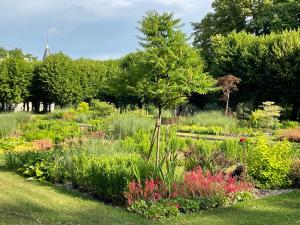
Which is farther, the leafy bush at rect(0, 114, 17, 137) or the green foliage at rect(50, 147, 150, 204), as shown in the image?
the leafy bush at rect(0, 114, 17, 137)

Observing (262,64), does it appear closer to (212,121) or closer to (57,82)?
(212,121)

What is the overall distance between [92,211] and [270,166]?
4.23 meters

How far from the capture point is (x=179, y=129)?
2164 cm

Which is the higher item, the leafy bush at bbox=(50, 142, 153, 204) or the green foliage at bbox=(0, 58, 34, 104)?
the green foliage at bbox=(0, 58, 34, 104)

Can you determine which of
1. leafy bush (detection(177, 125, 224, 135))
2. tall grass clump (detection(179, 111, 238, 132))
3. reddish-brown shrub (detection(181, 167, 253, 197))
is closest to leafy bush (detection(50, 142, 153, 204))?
reddish-brown shrub (detection(181, 167, 253, 197))

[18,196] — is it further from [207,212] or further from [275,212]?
[275,212]

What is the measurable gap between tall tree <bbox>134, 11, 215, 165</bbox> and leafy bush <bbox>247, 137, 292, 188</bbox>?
2.04 meters

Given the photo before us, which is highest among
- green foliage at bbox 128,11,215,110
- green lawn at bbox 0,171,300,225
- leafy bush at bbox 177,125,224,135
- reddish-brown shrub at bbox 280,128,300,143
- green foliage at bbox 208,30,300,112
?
green foliage at bbox 208,30,300,112

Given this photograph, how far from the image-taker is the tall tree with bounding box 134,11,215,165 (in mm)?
8305

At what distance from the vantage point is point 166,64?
832cm

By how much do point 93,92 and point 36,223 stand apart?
3746 cm

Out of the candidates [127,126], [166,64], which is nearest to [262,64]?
[127,126]

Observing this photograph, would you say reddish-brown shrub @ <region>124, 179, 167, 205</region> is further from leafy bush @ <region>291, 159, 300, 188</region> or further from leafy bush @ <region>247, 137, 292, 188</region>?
leafy bush @ <region>291, 159, 300, 188</region>

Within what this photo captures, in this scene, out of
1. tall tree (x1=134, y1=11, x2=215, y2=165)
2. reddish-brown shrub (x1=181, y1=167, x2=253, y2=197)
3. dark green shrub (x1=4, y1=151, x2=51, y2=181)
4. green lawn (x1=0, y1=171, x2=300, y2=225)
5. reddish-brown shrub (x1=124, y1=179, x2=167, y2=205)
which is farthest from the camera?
dark green shrub (x1=4, y1=151, x2=51, y2=181)
